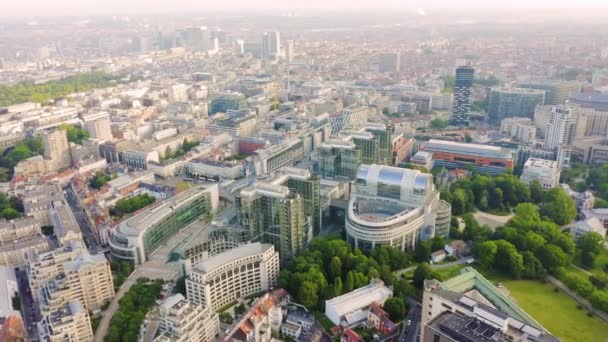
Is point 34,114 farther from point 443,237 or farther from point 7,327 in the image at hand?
point 443,237

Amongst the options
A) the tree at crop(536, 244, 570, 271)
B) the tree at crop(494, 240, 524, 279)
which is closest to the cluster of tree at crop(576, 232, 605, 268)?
the tree at crop(536, 244, 570, 271)

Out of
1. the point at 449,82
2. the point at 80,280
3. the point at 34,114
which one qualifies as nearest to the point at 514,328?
the point at 80,280

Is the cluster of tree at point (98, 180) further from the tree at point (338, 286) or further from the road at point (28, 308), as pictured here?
the tree at point (338, 286)

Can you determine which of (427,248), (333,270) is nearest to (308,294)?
(333,270)

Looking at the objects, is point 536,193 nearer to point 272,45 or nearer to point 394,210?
point 394,210

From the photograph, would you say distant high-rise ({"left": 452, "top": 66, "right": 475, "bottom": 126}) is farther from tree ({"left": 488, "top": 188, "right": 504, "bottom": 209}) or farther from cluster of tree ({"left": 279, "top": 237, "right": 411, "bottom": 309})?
cluster of tree ({"left": 279, "top": 237, "right": 411, "bottom": 309})

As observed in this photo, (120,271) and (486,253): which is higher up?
(486,253)

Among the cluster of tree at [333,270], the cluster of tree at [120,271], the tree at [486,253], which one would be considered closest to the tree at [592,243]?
the tree at [486,253]
